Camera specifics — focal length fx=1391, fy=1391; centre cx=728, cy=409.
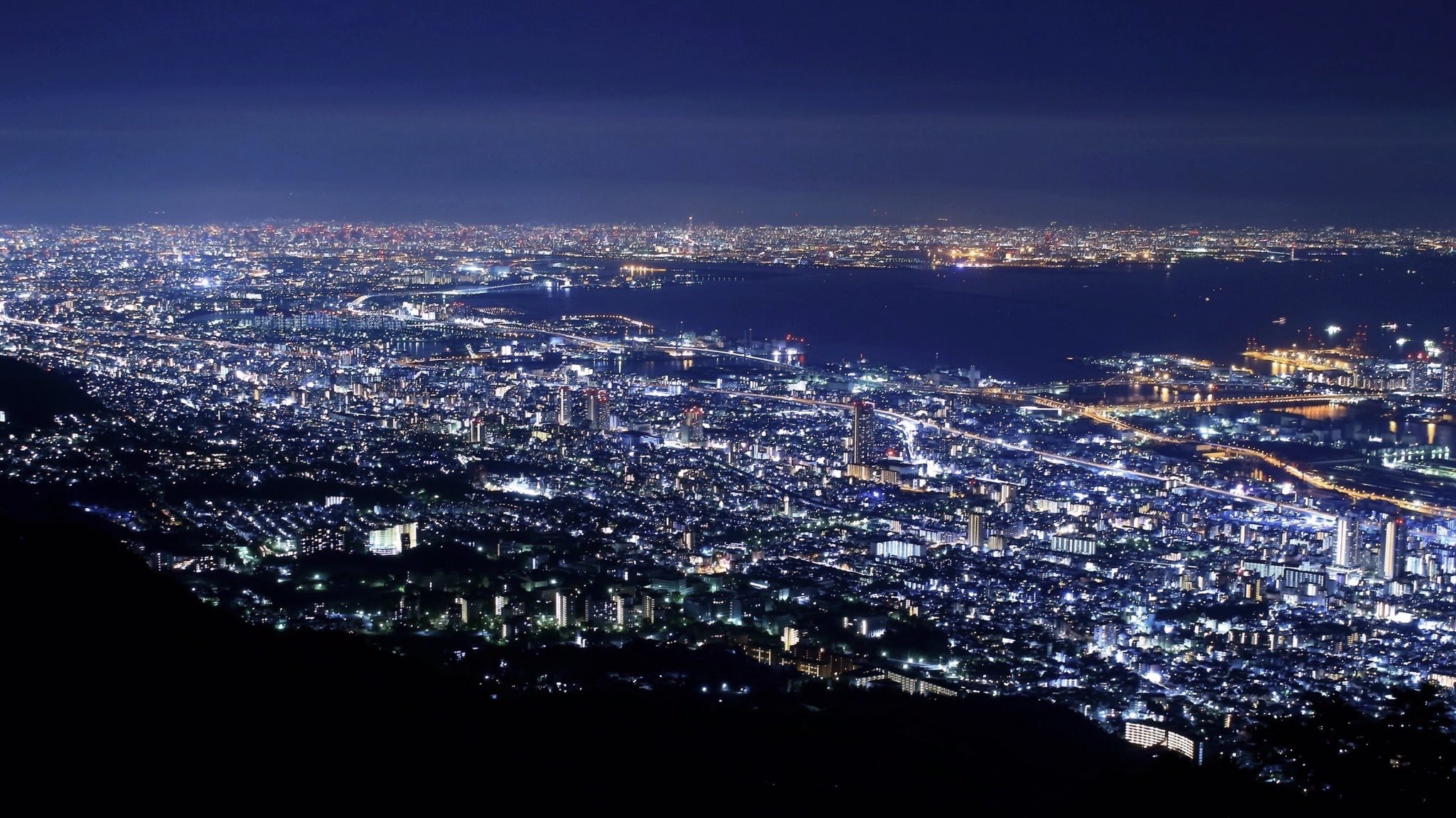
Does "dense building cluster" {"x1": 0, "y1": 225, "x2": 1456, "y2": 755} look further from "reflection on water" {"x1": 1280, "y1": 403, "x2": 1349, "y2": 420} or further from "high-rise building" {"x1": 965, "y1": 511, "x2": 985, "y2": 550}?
"reflection on water" {"x1": 1280, "y1": 403, "x2": 1349, "y2": 420}

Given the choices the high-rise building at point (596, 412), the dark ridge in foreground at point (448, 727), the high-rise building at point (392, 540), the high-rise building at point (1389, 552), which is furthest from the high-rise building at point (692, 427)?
the dark ridge in foreground at point (448, 727)

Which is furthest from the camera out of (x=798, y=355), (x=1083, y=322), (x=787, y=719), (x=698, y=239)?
(x=698, y=239)

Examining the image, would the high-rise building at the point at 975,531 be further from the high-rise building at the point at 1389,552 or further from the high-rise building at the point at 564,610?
the high-rise building at the point at 564,610

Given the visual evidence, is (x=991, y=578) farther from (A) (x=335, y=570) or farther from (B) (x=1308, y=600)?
(A) (x=335, y=570)

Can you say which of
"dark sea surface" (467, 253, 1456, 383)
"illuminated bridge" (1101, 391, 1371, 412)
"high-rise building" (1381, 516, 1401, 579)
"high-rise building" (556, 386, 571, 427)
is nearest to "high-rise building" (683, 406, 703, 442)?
"high-rise building" (556, 386, 571, 427)

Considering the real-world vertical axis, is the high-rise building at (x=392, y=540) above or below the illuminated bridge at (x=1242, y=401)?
below

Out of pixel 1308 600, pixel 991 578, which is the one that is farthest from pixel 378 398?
pixel 1308 600
